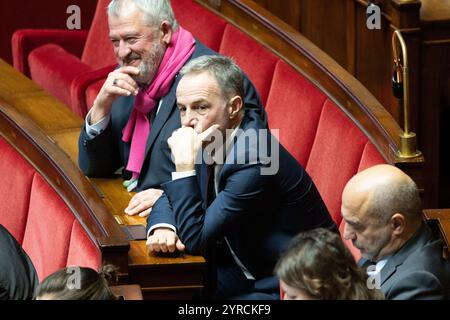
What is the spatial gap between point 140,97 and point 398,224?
2.07 ft

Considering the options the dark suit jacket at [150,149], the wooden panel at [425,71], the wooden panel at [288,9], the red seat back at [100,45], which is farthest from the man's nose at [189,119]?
the wooden panel at [288,9]

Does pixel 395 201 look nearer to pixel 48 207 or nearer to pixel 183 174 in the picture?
pixel 183 174

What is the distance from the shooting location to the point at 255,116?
1542mm

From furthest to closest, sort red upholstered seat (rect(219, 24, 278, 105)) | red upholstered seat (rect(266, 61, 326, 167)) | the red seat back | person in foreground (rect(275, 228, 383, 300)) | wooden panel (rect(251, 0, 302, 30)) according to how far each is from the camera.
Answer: wooden panel (rect(251, 0, 302, 30))
the red seat back
red upholstered seat (rect(219, 24, 278, 105))
red upholstered seat (rect(266, 61, 326, 167))
person in foreground (rect(275, 228, 383, 300))

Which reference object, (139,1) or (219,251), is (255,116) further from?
(139,1)


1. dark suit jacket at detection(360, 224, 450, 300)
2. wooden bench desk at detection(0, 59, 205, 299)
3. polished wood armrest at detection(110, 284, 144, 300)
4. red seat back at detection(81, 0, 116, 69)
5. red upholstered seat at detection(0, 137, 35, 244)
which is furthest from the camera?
red seat back at detection(81, 0, 116, 69)

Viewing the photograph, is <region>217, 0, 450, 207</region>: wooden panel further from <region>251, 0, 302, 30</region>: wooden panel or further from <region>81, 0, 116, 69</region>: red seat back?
<region>81, 0, 116, 69</region>: red seat back

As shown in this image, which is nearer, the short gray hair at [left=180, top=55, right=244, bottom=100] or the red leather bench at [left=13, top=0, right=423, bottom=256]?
the short gray hair at [left=180, top=55, right=244, bottom=100]

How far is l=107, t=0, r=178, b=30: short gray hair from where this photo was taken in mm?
1787

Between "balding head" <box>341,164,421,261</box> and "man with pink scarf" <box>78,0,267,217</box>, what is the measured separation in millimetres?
473

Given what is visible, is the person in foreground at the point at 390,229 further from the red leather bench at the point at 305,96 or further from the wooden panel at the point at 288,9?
the wooden panel at the point at 288,9

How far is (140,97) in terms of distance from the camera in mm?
1779

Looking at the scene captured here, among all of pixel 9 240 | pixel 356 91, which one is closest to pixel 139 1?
pixel 356 91

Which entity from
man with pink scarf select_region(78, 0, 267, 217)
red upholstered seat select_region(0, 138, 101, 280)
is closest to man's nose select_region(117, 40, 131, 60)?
man with pink scarf select_region(78, 0, 267, 217)
